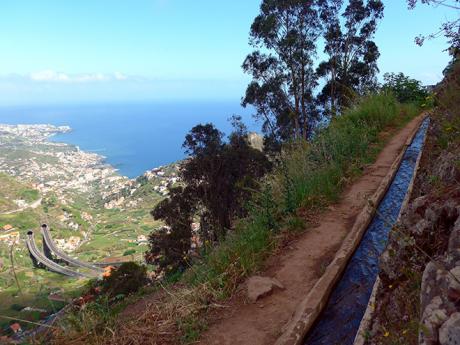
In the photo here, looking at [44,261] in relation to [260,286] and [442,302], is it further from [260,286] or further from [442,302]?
[442,302]

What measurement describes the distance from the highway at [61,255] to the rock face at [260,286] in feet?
158

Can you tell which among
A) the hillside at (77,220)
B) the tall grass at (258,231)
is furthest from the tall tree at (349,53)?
the hillside at (77,220)

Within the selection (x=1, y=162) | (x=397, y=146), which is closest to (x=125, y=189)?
(x=1, y=162)

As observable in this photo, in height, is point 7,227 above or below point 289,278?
below

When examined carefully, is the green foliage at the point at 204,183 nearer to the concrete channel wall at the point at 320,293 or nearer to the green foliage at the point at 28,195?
the concrete channel wall at the point at 320,293

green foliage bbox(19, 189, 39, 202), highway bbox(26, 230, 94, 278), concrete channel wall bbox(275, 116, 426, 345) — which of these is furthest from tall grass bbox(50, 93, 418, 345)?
green foliage bbox(19, 189, 39, 202)

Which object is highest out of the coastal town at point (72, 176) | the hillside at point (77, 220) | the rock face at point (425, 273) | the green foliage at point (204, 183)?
the rock face at point (425, 273)

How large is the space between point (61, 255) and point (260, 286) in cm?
5945

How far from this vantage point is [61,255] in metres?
56.4

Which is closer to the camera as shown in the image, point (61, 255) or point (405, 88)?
point (405, 88)

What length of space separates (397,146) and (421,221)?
630 centimetres

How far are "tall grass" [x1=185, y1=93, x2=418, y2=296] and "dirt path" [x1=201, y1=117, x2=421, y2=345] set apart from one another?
23 centimetres

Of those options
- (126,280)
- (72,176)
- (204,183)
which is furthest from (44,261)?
(72,176)

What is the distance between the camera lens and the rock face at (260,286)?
144 inches
